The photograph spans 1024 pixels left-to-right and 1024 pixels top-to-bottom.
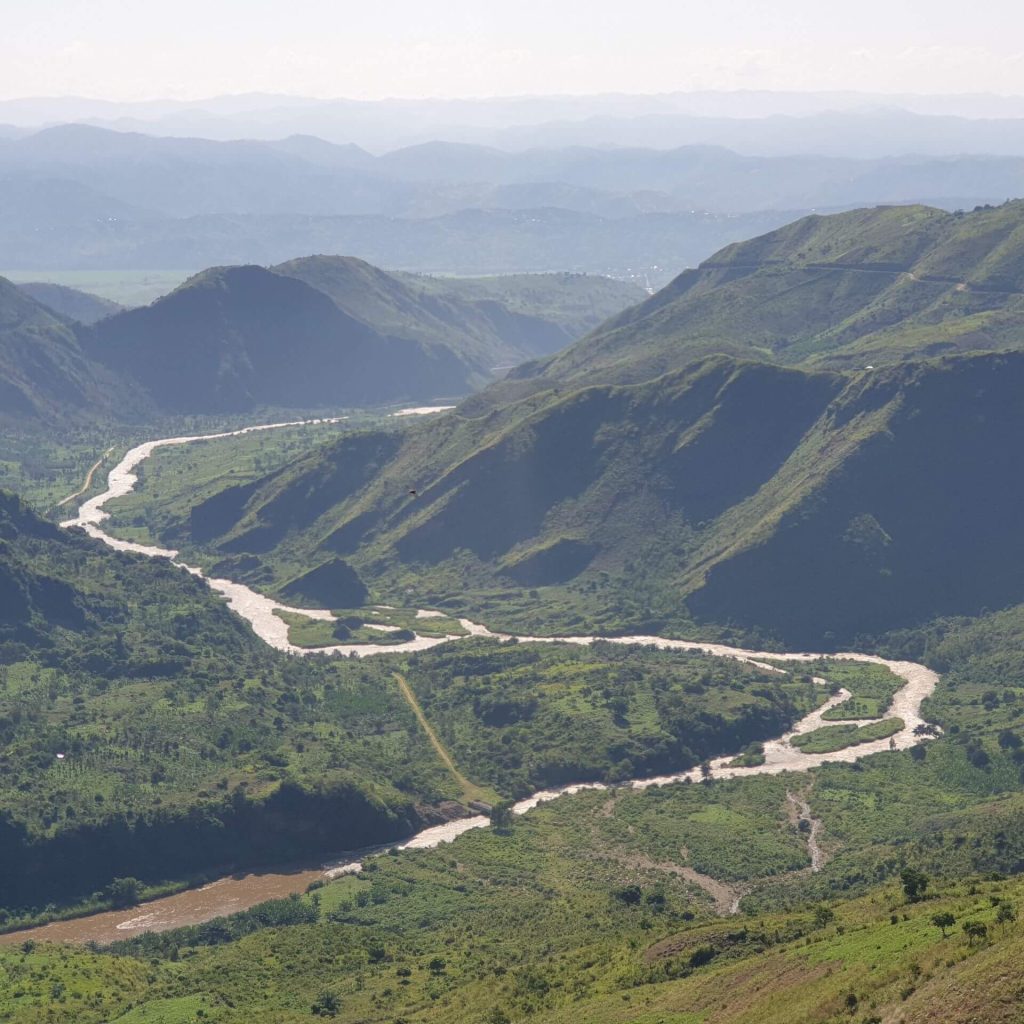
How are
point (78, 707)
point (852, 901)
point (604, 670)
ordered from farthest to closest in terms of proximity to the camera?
point (604, 670)
point (78, 707)
point (852, 901)

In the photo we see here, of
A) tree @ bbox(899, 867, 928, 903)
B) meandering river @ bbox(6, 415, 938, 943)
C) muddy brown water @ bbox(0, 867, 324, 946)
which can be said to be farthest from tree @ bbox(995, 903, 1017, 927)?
meandering river @ bbox(6, 415, 938, 943)

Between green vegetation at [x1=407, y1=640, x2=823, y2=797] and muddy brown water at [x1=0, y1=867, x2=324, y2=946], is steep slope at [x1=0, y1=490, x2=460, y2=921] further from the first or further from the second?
green vegetation at [x1=407, y1=640, x2=823, y2=797]

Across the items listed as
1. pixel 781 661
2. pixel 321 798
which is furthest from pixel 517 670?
pixel 321 798

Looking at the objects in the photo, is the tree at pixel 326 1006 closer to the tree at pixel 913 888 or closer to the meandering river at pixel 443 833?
the meandering river at pixel 443 833

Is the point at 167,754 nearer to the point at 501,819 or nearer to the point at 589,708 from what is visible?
the point at 501,819

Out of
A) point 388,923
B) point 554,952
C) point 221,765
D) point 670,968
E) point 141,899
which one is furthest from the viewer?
point 221,765

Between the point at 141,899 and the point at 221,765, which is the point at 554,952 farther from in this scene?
the point at 221,765
